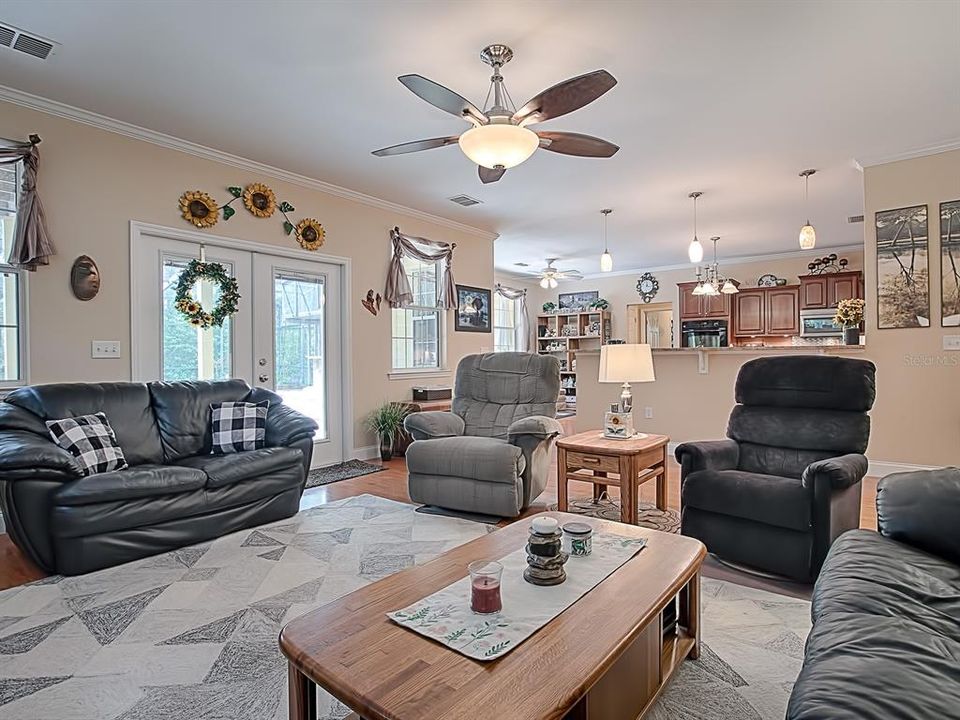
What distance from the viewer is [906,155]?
173 inches

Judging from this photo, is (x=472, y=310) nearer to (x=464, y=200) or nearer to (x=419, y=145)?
(x=464, y=200)

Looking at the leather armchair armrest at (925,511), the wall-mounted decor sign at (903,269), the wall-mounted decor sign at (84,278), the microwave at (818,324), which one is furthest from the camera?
the microwave at (818,324)

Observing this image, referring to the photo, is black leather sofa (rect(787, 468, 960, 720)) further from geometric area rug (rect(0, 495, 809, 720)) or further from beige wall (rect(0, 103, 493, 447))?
beige wall (rect(0, 103, 493, 447))

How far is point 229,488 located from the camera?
10.7 feet

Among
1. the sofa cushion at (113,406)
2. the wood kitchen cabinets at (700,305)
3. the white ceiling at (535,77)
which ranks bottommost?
the sofa cushion at (113,406)

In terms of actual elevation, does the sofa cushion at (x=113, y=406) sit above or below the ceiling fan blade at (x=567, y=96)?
below

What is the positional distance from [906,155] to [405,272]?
15.2 feet

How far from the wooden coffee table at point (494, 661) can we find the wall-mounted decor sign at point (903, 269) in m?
3.88

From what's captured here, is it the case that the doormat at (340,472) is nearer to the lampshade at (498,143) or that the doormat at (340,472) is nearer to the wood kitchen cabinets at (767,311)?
the lampshade at (498,143)

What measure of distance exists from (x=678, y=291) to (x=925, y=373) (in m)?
5.61

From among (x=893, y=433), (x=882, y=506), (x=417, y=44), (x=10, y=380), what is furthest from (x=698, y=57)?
(x=10, y=380)

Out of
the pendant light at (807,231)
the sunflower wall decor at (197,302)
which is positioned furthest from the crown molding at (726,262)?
the sunflower wall decor at (197,302)

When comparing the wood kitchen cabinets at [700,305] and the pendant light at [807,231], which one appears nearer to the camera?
the pendant light at [807,231]

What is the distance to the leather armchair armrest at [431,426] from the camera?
12.9 ft
